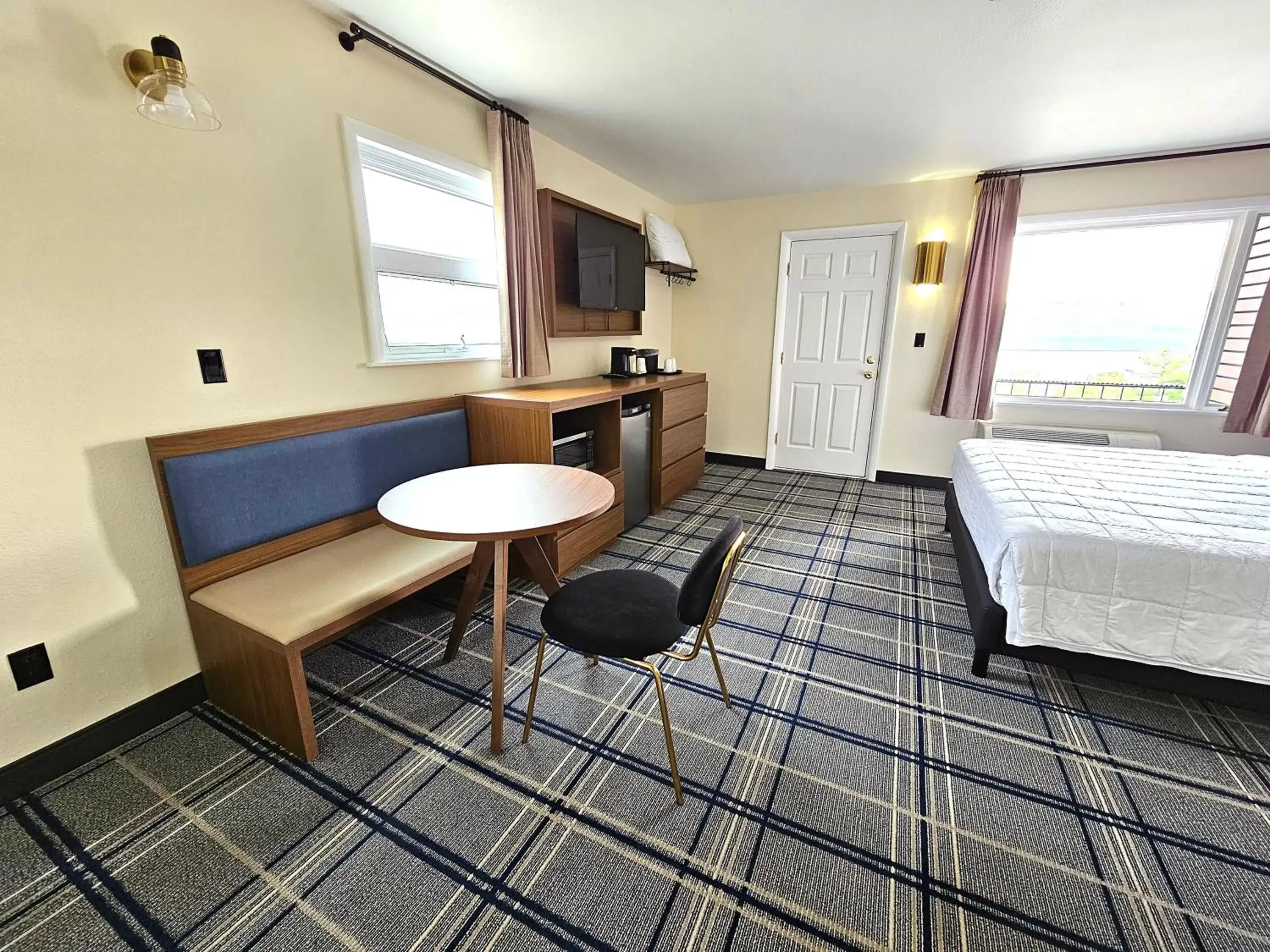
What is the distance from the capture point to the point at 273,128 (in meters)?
1.82

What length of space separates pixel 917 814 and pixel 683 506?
260 centimetres

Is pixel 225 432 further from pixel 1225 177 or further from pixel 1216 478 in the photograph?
pixel 1225 177

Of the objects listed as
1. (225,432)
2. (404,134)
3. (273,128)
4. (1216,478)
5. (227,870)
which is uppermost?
(404,134)

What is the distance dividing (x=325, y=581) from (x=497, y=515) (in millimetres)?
672

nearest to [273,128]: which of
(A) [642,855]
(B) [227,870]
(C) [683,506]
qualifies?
(B) [227,870]

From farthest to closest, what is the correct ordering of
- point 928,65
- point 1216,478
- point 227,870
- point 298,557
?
point 1216,478 < point 928,65 < point 298,557 < point 227,870

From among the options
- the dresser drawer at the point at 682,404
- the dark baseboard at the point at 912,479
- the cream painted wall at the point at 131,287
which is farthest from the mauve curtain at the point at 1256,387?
the cream painted wall at the point at 131,287

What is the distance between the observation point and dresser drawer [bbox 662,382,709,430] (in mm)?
3512

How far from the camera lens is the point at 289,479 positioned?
1.90m

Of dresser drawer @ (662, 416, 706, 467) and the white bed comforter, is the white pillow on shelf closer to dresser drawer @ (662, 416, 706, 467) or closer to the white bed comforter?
dresser drawer @ (662, 416, 706, 467)

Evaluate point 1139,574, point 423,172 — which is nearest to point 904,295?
point 1139,574

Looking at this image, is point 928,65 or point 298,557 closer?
point 298,557

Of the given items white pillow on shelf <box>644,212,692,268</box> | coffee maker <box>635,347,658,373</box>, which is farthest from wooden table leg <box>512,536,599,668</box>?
white pillow on shelf <box>644,212,692,268</box>

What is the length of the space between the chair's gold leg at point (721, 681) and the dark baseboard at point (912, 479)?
3242 millimetres
